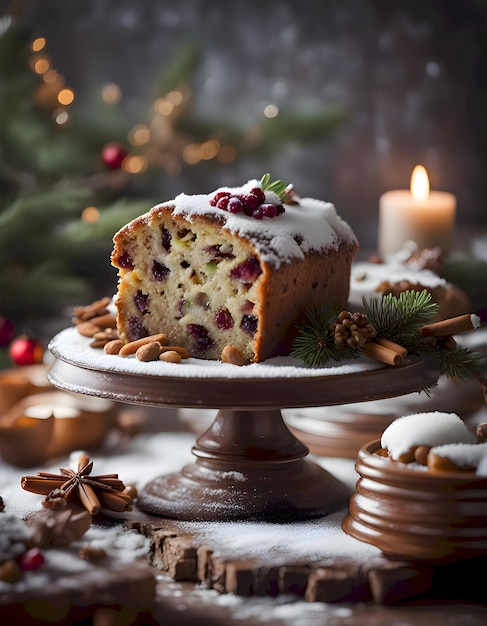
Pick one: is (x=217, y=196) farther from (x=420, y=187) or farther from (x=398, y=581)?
(x=420, y=187)

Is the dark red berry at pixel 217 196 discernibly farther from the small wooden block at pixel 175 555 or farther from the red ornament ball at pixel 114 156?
the red ornament ball at pixel 114 156

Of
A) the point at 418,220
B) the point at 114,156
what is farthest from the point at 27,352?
the point at 418,220

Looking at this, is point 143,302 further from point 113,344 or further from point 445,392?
point 445,392

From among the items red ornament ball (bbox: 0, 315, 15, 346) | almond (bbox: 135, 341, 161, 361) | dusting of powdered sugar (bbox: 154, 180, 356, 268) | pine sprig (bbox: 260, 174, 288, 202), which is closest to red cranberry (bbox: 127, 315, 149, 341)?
almond (bbox: 135, 341, 161, 361)

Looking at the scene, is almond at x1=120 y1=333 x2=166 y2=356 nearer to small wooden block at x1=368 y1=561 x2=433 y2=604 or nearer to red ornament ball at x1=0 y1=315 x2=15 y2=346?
small wooden block at x1=368 y1=561 x2=433 y2=604

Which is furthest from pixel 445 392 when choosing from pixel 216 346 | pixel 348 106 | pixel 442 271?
pixel 348 106

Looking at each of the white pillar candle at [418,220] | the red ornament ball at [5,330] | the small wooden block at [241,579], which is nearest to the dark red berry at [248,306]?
the small wooden block at [241,579]
